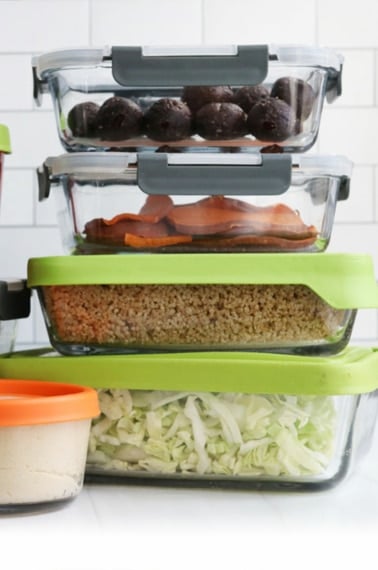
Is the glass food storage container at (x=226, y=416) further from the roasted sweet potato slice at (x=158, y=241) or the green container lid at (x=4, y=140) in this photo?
the green container lid at (x=4, y=140)

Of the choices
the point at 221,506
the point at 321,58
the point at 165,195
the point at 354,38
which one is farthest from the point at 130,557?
the point at 354,38

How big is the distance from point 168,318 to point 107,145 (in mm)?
193

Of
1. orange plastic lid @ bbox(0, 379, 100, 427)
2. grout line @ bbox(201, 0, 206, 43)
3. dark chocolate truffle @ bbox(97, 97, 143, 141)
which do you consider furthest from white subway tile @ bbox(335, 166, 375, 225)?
orange plastic lid @ bbox(0, 379, 100, 427)

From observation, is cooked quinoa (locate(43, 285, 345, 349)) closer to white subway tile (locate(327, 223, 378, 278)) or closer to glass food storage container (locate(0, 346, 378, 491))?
glass food storage container (locate(0, 346, 378, 491))

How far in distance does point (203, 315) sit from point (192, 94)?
0.72 feet

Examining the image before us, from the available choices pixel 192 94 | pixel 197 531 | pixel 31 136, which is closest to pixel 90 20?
pixel 31 136

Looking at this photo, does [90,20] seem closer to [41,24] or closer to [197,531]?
[41,24]

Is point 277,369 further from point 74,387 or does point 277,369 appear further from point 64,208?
point 64,208

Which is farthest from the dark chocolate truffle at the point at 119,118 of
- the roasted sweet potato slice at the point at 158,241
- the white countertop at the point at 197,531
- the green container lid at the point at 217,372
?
the white countertop at the point at 197,531

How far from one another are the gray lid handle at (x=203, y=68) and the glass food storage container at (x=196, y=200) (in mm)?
72

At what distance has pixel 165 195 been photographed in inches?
39.5

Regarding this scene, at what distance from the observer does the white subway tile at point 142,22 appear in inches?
54.1

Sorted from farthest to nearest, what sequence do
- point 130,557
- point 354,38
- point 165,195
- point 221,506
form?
1. point 354,38
2. point 165,195
3. point 221,506
4. point 130,557

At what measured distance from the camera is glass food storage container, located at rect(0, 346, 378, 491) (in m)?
0.93
